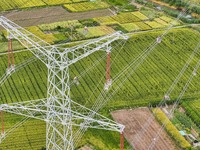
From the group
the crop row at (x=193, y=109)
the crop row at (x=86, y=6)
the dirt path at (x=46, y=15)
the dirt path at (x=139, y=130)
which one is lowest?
the dirt path at (x=139, y=130)

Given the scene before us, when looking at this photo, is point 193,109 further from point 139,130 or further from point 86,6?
point 86,6

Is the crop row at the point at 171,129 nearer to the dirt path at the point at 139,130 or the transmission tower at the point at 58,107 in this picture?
the dirt path at the point at 139,130

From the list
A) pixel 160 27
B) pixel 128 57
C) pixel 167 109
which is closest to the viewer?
pixel 167 109

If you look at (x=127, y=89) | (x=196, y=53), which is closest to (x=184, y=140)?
(x=127, y=89)

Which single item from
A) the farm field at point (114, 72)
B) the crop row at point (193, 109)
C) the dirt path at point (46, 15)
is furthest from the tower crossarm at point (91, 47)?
the dirt path at point (46, 15)

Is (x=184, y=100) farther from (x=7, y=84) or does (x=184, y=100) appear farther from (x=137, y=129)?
(x=7, y=84)

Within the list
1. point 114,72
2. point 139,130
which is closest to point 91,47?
point 139,130

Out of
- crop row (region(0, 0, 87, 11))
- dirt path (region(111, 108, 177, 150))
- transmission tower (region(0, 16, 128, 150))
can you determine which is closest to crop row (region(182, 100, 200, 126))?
dirt path (region(111, 108, 177, 150))

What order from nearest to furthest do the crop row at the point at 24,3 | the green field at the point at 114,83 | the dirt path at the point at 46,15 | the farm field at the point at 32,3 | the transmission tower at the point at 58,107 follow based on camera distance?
1. the transmission tower at the point at 58,107
2. the green field at the point at 114,83
3. the dirt path at the point at 46,15
4. the crop row at the point at 24,3
5. the farm field at the point at 32,3
